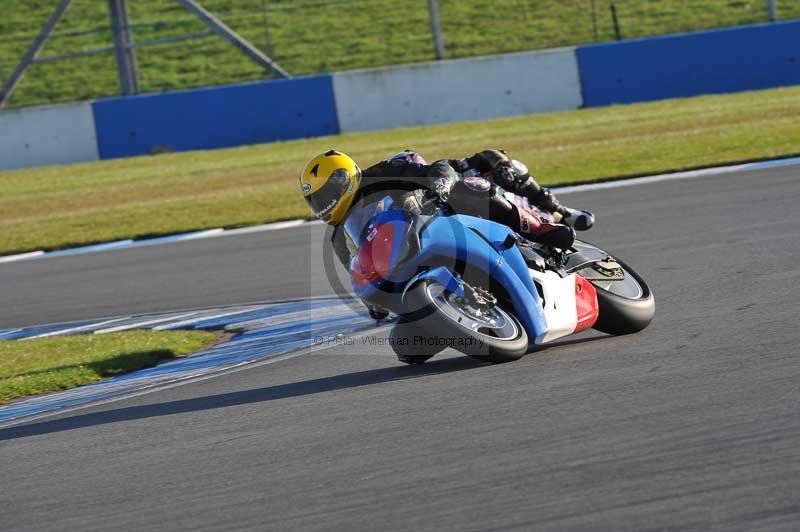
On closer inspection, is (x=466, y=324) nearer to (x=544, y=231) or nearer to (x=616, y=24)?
(x=544, y=231)

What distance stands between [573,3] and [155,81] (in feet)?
31.7

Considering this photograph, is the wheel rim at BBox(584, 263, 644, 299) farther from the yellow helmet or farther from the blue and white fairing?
the yellow helmet

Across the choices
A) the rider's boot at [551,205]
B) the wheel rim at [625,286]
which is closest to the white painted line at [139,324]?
the rider's boot at [551,205]

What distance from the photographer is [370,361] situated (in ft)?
25.4

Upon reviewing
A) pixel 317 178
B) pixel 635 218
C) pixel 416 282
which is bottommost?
pixel 635 218

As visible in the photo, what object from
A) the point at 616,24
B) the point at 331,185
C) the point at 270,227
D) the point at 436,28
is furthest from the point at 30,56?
the point at 331,185

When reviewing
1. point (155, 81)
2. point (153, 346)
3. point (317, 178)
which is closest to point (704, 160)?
point (153, 346)

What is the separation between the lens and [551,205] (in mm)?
7828

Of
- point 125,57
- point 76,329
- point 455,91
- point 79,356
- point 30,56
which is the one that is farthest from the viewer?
point 30,56

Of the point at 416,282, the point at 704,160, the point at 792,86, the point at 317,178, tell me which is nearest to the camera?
the point at 416,282

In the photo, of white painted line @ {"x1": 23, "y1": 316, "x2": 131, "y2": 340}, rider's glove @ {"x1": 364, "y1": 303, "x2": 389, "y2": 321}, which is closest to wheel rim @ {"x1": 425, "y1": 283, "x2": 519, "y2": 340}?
rider's glove @ {"x1": 364, "y1": 303, "x2": 389, "y2": 321}

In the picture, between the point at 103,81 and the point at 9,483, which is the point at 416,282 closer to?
the point at 9,483

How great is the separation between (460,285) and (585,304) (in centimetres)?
88

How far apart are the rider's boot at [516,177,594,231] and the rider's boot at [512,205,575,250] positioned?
280 millimetres
